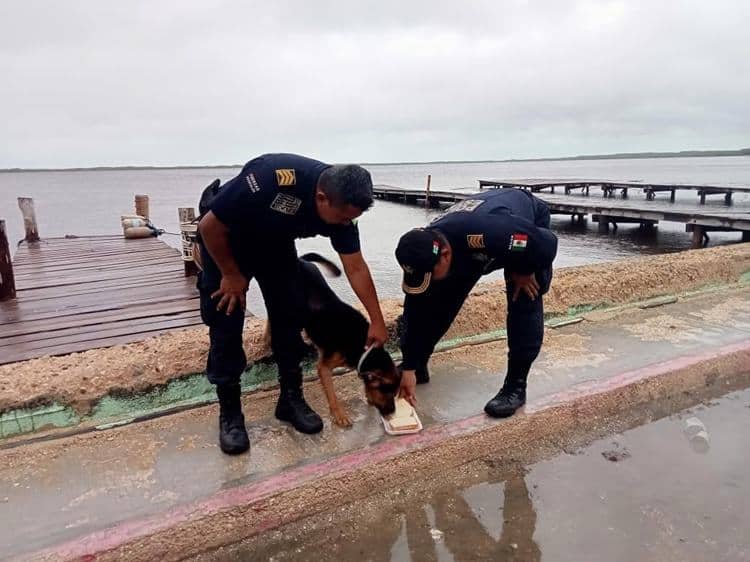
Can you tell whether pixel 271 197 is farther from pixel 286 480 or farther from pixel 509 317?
pixel 509 317

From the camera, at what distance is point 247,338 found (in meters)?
3.57

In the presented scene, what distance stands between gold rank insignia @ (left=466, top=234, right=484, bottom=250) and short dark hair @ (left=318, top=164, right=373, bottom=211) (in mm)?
627

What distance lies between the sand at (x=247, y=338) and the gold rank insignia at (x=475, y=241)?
1487 mm

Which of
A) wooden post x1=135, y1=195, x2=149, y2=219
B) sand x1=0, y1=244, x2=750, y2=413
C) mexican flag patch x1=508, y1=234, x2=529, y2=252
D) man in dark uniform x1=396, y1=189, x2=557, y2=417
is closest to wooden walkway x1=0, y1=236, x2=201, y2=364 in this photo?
sand x1=0, y1=244, x2=750, y2=413

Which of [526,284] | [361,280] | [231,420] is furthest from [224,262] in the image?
[526,284]

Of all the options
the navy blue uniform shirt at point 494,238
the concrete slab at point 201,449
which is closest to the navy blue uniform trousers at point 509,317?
the navy blue uniform shirt at point 494,238

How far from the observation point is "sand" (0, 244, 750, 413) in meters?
3.01

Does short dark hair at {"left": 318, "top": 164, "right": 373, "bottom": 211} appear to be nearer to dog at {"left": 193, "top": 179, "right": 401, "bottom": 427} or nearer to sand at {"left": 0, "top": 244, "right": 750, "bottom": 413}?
dog at {"left": 193, "top": 179, "right": 401, "bottom": 427}

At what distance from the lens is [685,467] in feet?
9.33

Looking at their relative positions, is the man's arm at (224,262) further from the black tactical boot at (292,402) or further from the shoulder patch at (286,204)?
the black tactical boot at (292,402)

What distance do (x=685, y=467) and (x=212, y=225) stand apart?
2.70m

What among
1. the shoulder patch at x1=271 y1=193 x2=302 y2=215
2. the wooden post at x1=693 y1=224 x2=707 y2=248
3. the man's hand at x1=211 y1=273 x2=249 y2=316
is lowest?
the wooden post at x1=693 y1=224 x2=707 y2=248

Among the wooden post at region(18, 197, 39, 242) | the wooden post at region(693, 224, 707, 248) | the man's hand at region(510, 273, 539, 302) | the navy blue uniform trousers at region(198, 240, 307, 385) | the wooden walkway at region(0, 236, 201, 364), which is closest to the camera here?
the navy blue uniform trousers at region(198, 240, 307, 385)

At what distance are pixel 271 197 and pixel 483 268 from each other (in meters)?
1.20
